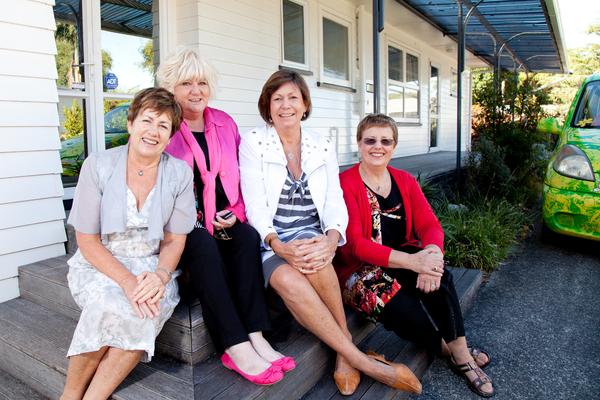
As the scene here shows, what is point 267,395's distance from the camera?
5.86 feet

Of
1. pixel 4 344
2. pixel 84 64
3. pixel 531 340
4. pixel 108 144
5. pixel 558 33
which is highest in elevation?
pixel 558 33

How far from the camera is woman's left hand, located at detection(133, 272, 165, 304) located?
1737 mm

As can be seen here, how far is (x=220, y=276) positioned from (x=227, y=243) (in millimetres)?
279

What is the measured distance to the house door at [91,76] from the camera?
3.32 meters

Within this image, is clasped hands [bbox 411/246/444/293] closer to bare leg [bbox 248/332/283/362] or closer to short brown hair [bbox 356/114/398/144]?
short brown hair [bbox 356/114/398/144]

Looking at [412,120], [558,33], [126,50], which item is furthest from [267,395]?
[558,33]

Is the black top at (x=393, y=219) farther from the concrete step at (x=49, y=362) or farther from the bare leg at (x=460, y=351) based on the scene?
the concrete step at (x=49, y=362)

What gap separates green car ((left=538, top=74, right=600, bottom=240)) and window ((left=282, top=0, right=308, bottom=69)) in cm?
312

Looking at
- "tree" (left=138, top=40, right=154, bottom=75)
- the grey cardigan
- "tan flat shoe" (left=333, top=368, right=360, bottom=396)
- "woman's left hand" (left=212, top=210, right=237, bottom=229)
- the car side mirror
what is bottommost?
"tan flat shoe" (left=333, top=368, right=360, bottom=396)

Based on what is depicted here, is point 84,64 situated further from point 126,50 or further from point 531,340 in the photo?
point 531,340

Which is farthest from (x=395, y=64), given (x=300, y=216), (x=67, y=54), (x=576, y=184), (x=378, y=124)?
(x=300, y=216)

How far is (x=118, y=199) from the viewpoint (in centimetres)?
188

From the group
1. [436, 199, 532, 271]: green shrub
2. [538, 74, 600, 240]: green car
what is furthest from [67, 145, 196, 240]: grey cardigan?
[538, 74, 600, 240]: green car

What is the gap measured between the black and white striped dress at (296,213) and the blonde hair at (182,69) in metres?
0.65
